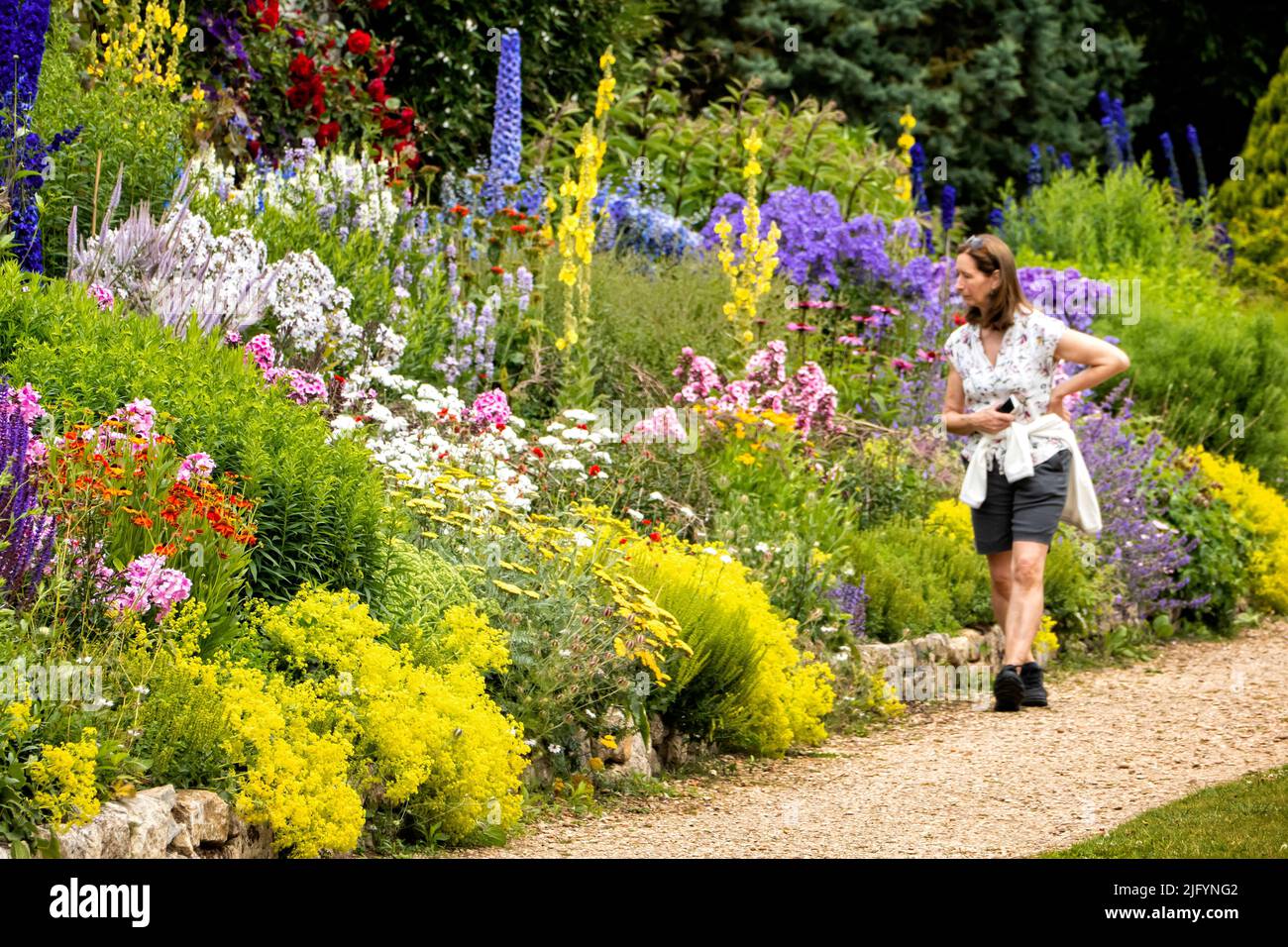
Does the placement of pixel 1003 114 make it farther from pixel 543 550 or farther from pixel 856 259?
pixel 543 550

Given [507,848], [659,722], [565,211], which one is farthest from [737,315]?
[507,848]

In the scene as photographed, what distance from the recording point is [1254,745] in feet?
20.7

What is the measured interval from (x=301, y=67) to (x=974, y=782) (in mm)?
5925

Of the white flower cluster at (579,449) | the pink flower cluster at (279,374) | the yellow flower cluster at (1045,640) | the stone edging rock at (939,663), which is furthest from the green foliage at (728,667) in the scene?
the yellow flower cluster at (1045,640)

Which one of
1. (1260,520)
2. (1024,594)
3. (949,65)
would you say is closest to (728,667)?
(1024,594)

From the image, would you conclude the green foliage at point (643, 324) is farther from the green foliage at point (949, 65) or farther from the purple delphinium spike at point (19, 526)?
the green foliage at point (949, 65)

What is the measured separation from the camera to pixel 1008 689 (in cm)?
695

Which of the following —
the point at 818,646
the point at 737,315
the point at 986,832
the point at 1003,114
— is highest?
the point at 1003,114

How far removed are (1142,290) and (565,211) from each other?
566 cm

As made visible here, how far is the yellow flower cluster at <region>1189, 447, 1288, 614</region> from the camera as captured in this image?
9781mm

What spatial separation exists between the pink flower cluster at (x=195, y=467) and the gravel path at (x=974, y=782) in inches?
51.7

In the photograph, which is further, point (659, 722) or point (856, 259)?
point (856, 259)

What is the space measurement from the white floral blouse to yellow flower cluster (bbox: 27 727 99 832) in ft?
14.2

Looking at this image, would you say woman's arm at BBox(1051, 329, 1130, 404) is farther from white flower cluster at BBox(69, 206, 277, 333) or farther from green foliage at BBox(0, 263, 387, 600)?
white flower cluster at BBox(69, 206, 277, 333)
